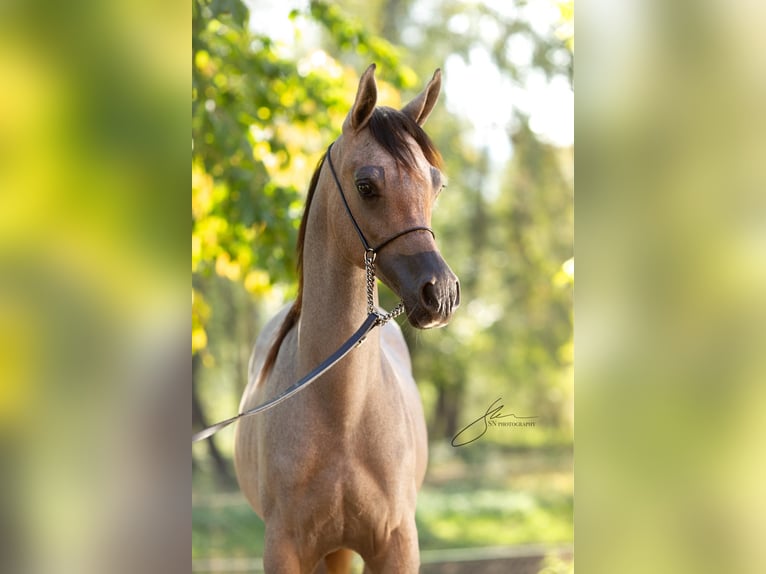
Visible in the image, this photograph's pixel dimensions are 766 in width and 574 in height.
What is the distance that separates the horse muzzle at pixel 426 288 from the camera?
6.76ft

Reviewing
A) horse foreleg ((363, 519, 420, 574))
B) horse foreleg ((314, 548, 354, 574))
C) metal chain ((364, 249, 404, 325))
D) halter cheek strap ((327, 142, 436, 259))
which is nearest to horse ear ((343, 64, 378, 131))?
halter cheek strap ((327, 142, 436, 259))

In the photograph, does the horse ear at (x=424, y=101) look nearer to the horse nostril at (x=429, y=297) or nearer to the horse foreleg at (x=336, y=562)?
the horse nostril at (x=429, y=297)

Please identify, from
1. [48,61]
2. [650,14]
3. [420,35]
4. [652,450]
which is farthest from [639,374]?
[420,35]

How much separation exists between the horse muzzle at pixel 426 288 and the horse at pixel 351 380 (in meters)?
0.04

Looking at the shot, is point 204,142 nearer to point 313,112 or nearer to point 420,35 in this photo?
point 313,112

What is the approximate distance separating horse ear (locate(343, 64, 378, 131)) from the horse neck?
201mm

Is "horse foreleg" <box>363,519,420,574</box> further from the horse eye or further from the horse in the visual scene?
the horse eye

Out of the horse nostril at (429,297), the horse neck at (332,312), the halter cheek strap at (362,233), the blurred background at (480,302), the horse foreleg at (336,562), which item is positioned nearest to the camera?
the horse nostril at (429,297)

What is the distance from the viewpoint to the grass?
33.2 ft

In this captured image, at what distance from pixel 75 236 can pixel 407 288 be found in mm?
1167

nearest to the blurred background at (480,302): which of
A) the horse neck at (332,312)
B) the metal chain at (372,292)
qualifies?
the horse neck at (332,312)

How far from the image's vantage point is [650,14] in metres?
1.27

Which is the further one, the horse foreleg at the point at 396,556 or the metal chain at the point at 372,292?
the horse foreleg at the point at 396,556

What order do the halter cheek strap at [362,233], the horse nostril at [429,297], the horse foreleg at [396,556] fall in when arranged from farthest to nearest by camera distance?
the horse foreleg at [396,556] < the halter cheek strap at [362,233] < the horse nostril at [429,297]
